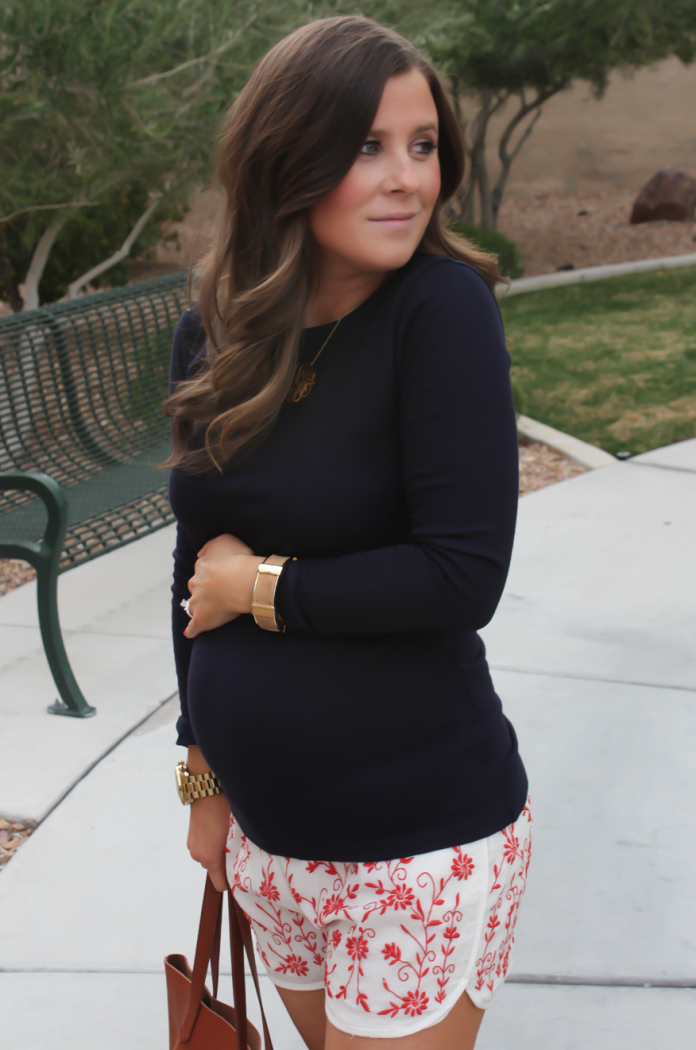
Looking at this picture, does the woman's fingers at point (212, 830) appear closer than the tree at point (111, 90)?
Yes

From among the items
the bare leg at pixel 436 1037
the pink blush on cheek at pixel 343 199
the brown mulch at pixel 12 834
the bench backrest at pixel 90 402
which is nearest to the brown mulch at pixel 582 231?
the bench backrest at pixel 90 402

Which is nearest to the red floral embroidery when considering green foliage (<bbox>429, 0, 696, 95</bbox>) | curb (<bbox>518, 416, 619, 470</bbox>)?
curb (<bbox>518, 416, 619, 470</bbox>)

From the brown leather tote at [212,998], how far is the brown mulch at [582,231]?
1249cm

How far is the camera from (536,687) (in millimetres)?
3422

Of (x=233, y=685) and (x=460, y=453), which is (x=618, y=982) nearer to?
(x=233, y=685)

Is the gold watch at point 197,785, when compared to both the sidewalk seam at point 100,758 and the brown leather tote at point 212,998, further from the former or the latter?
the sidewalk seam at point 100,758

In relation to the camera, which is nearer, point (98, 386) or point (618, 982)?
point (618, 982)

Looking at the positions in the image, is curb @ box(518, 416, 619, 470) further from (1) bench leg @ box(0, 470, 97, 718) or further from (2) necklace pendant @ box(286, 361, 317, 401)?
(2) necklace pendant @ box(286, 361, 317, 401)

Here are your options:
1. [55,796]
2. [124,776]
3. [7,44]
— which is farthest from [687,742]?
Result: [7,44]

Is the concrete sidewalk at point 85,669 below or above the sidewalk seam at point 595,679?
below

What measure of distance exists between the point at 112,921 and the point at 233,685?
1.40 m

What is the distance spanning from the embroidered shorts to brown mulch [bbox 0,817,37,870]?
1.71 m

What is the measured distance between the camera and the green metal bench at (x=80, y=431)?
11.5ft

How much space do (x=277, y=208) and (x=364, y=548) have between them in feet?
1.56
